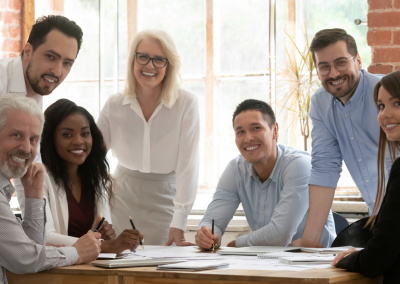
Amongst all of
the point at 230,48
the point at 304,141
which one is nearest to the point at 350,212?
the point at 304,141

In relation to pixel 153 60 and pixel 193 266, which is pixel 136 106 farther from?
pixel 193 266

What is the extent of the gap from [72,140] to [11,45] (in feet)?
7.04

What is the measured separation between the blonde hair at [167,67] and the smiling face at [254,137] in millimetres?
403

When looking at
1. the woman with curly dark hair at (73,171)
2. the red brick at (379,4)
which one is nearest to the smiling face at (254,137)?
the woman with curly dark hair at (73,171)

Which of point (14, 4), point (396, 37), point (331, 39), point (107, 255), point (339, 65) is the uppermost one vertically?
point (14, 4)

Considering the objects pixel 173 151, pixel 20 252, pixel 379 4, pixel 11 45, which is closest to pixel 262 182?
pixel 173 151

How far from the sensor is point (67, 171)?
2.41m

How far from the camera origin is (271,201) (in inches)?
97.1

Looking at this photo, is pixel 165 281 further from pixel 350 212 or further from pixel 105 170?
pixel 350 212

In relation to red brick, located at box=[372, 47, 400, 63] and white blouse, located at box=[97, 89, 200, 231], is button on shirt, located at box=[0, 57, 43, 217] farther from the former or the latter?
red brick, located at box=[372, 47, 400, 63]

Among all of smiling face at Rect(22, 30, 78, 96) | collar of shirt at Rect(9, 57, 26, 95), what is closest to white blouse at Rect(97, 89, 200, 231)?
smiling face at Rect(22, 30, 78, 96)

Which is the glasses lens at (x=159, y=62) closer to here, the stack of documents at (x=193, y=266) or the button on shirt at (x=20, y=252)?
the button on shirt at (x=20, y=252)

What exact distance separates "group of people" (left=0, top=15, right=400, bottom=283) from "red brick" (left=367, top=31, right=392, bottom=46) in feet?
2.49

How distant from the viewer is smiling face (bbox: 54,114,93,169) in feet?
7.84
